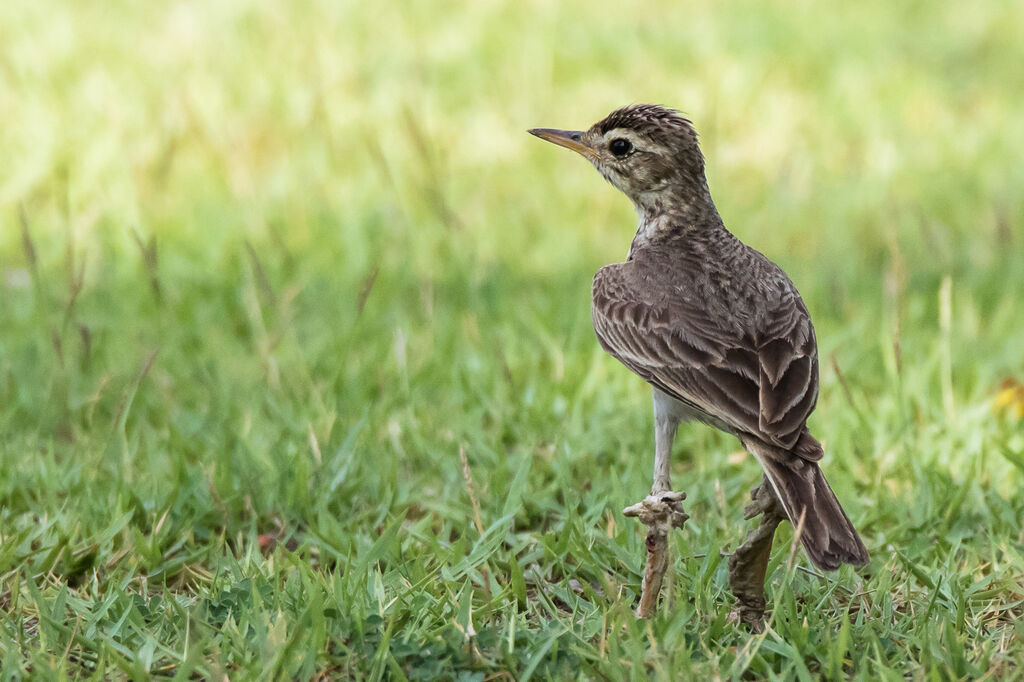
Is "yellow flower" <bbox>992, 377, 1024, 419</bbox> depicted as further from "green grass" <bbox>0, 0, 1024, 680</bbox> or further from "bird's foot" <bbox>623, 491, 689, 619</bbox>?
"bird's foot" <bbox>623, 491, 689, 619</bbox>

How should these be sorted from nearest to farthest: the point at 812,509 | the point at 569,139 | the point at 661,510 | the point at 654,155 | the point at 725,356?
the point at 812,509
the point at 661,510
the point at 725,356
the point at 654,155
the point at 569,139

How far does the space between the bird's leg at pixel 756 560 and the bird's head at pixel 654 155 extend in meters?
1.23

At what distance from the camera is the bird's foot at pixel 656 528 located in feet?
11.0

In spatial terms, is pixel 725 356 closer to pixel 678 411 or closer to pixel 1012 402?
pixel 678 411

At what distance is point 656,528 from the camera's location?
337 cm

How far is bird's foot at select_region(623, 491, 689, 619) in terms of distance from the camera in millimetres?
3340

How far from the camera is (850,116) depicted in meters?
9.42

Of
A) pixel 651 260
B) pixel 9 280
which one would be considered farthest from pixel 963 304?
pixel 9 280

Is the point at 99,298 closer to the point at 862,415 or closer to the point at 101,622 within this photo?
the point at 101,622

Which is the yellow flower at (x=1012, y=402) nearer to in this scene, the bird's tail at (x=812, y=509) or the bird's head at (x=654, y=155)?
the bird's head at (x=654, y=155)

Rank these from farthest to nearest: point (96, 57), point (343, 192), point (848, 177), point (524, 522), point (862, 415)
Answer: point (96, 57)
point (848, 177)
point (343, 192)
point (862, 415)
point (524, 522)

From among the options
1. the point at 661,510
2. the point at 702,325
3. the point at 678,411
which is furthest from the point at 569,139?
the point at 661,510

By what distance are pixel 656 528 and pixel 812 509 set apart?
425mm

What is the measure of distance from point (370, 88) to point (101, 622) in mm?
6456
